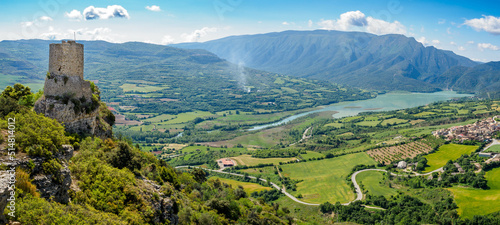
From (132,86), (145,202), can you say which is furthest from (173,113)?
(145,202)

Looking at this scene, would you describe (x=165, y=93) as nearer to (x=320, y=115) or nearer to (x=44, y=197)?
(x=320, y=115)

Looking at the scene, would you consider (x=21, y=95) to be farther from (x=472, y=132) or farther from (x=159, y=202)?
(x=472, y=132)

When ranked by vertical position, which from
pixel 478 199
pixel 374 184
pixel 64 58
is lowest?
pixel 374 184

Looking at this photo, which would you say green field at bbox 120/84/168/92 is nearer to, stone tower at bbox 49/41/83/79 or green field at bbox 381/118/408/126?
green field at bbox 381/118/408/126

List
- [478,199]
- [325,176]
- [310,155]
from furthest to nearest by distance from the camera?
A: [310,155] < [325,176] < [478,199]

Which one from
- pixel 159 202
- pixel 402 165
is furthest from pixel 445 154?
pixel 159 202

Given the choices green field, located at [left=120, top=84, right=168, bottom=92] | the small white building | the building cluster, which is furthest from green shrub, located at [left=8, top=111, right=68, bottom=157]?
green field, located at [left=120, top=84, right=168, bottom=92]

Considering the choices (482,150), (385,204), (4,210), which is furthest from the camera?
(482,150)
